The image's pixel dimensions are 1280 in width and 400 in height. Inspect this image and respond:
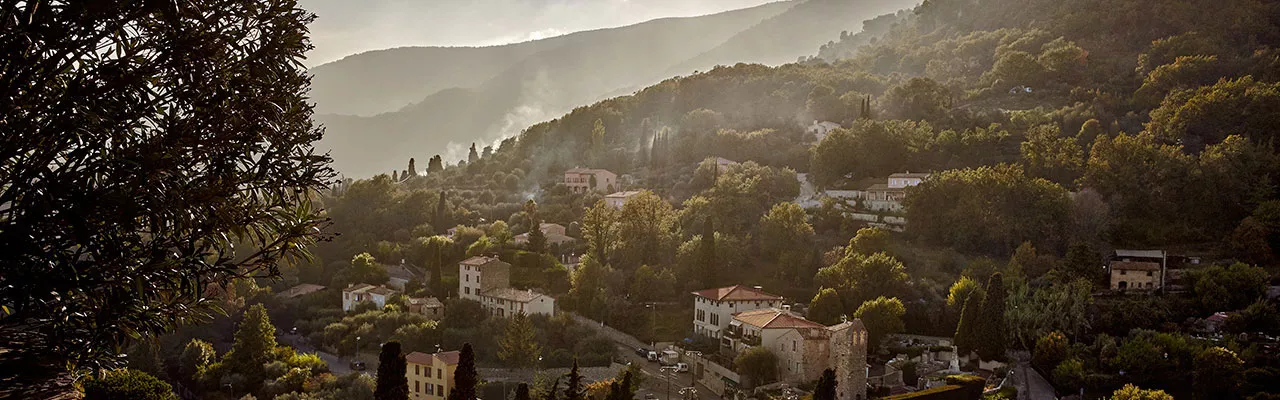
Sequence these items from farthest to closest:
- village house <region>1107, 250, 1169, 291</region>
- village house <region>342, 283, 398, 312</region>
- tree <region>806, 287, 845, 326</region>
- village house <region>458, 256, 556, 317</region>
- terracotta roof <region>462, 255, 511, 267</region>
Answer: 1. village house <region>342, 283, 398, 312</region>
2. terracotta roof <region>462, 255, 511, 267</region>
3. village house <region>458, 256, 556, 317</region>
4. village house <region>1107, 250, 1169, 291</region>
5. tree <region>806, 287, 845, 326</region>

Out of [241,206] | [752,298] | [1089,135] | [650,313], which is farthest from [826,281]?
[241,206]

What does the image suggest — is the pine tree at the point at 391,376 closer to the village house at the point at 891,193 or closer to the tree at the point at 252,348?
the tree at the point at 252,348

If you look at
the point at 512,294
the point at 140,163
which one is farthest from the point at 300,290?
the point at 140,163

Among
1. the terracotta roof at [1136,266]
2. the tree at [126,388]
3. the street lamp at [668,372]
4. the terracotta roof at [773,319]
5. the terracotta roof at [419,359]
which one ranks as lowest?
the street lamp at [668,372]

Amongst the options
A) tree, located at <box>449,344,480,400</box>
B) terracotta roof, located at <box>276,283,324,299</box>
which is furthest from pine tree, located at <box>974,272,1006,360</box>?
terracotta roof, located at <box>276,283,324,299</box>

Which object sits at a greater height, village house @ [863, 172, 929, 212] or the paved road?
village house @ [863, 172, 929, 212]

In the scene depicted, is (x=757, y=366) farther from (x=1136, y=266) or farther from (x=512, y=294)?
(x=1136, y=266)

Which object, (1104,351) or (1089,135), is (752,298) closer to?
(1104,351)

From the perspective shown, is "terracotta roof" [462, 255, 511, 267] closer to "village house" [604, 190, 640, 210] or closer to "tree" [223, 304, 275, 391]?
"tree" [223, 304, 275, 391]

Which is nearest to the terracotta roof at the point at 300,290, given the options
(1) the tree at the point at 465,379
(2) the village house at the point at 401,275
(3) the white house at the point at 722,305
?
(2) the village house at the point at 401,275
